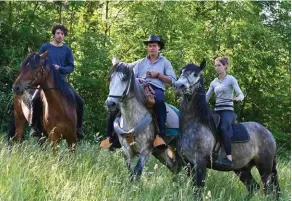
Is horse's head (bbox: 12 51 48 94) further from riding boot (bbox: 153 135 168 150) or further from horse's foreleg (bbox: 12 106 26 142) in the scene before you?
riding boot (bbox: 153 135 168 150)

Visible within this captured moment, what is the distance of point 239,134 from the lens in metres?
7.33

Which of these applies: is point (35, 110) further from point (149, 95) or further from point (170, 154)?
point (170, 154)

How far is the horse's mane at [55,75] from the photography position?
7.04 meters

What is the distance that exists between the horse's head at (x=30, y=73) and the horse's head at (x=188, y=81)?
2257mm

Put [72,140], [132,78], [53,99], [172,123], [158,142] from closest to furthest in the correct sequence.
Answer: [132,78] < [158,142] < [172,123] < [53,99] < [72,140]

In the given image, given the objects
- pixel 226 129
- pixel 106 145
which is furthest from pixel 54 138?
pixel 226 129

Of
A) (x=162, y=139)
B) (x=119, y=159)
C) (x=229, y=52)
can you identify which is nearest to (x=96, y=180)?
(x=162, y=139)

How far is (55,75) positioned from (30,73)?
53cm

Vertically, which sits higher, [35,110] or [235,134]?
[35,110]

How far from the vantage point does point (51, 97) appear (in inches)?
290

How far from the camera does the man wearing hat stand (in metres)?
7.04

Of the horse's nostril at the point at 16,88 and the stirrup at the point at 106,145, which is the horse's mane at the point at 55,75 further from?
the stirrup at the point at 106,145

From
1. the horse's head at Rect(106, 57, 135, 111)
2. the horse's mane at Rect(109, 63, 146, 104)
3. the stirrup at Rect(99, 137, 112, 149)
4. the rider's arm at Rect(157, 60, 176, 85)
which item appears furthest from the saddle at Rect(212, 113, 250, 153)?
the stirrup at Rect(99, 137, 112, 149)

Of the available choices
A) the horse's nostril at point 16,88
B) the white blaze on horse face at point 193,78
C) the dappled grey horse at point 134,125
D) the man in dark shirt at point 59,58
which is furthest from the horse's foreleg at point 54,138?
the white blaze on horse face at point 193,78
